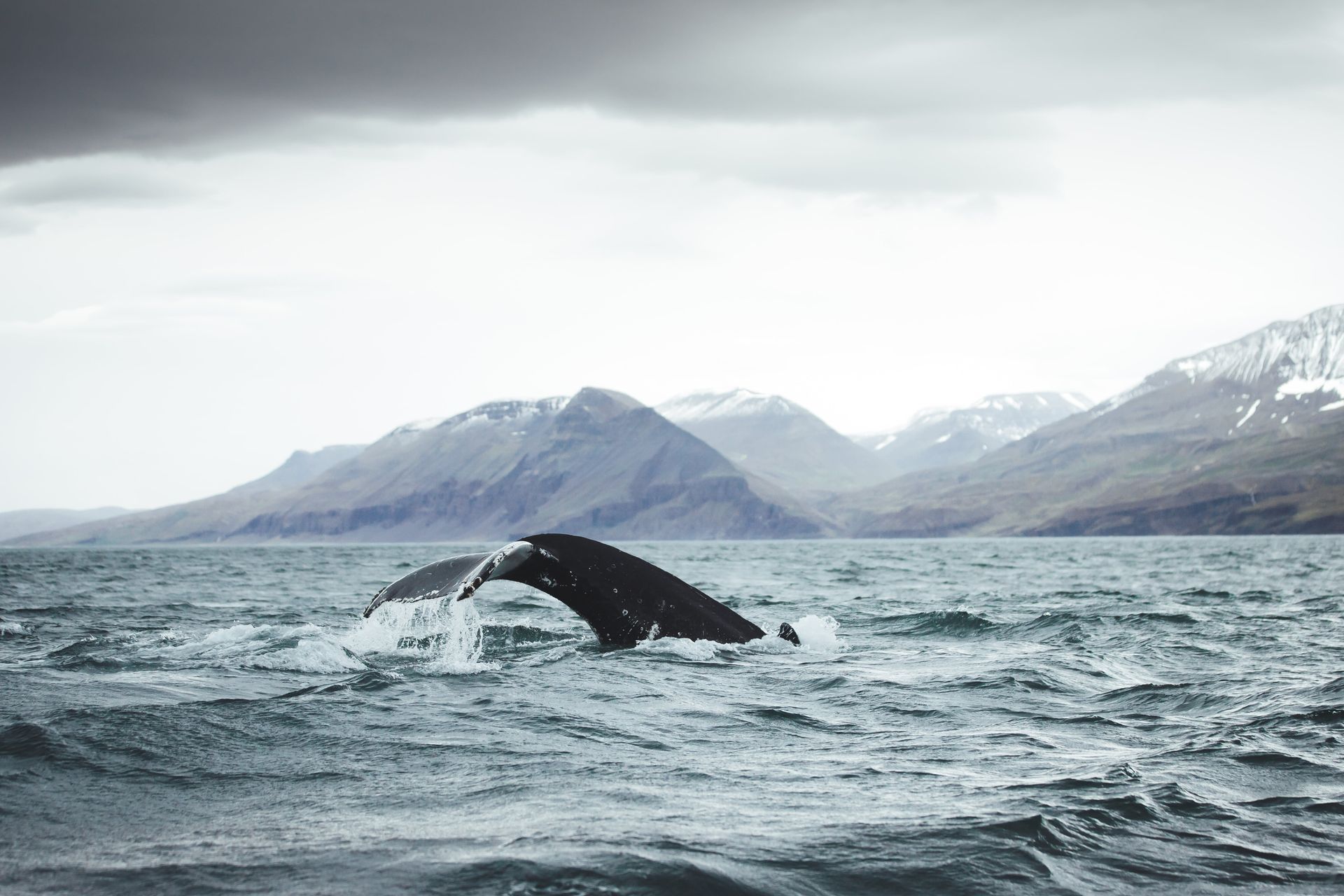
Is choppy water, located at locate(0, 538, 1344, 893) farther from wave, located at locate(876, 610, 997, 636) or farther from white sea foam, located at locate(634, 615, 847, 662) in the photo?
wave, located at locate(876, 610, 997, 636)

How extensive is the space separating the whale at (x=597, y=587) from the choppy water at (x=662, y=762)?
0.30 metres

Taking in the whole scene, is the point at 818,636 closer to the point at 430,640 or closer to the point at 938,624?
the point at 938,624

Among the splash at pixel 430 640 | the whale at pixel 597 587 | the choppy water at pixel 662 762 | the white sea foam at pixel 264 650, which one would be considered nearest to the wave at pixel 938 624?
the choppy water at pixel 662 762

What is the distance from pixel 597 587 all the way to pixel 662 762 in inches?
159

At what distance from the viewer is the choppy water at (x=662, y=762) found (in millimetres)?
4852

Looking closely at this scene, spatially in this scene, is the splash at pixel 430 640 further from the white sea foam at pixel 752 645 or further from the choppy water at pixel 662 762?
the white sea foam at pixel 752 645

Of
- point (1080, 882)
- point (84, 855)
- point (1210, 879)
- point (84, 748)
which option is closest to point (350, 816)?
point (84, 855)

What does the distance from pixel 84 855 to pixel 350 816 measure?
1.14 meters

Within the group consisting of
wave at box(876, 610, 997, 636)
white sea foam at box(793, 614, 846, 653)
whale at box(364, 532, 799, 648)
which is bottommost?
wave at box(876, 610, 997, 636)

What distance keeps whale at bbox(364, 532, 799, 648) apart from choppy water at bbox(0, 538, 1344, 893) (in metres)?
0.30

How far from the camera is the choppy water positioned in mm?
4852

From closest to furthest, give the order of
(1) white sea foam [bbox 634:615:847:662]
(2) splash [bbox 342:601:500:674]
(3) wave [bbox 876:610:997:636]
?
(1) white sea foam [bbox 634:615:847:662] < (2) splash [bbox 342:601:500:674] < (3) wave [bbox 876:610:997:636]

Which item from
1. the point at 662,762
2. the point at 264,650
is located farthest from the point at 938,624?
the point at 662,762

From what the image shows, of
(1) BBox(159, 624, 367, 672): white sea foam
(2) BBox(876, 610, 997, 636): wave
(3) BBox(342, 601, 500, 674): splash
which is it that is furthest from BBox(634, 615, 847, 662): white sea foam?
(1) BBox(159, 624, 367, 672): white sea foam
